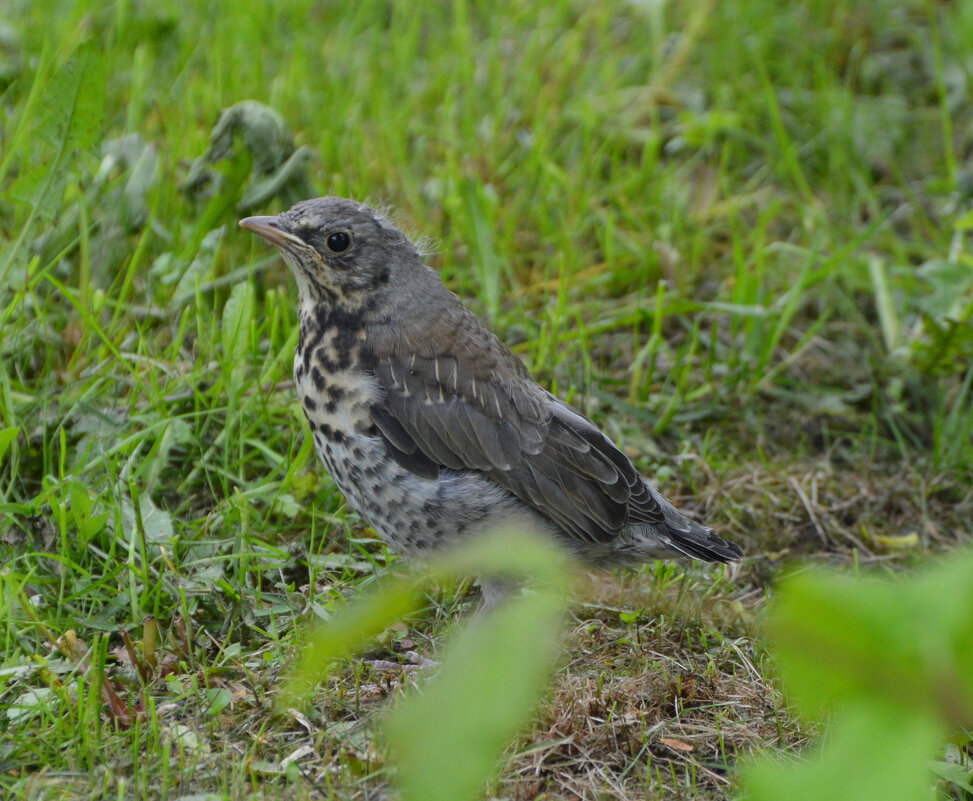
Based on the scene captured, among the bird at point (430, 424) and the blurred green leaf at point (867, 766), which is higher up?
the blurred green leaf at point (867, 766)

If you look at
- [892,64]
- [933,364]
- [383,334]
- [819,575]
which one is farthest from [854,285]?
[819,575]

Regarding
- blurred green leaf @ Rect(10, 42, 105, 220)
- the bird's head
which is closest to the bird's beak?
the bird's head

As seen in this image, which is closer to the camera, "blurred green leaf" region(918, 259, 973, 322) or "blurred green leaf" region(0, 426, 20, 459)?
"blurred green leaf" region(0, 426, 20, 459)

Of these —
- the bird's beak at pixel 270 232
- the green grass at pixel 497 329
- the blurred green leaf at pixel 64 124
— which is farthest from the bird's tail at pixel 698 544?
the blurred green leaf at pixel 64 124

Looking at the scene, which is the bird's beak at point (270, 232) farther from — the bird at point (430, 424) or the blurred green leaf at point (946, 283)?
the blurred green leaf at point (946, 283)

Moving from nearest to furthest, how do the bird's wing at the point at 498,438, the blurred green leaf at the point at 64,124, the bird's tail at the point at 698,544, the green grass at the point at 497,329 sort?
the green grass at the point at 497,329
the bird's wing at the point at 498,438
the bird's tail at the point at 698,544
the blurred green leaf at the point at 64,124

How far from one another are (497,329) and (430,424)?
1.50 metres

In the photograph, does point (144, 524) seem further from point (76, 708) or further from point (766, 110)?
point (766, 110)

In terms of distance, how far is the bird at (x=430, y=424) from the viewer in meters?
3.27

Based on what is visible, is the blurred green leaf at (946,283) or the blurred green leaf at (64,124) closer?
the blurred green leaf at (64,124)

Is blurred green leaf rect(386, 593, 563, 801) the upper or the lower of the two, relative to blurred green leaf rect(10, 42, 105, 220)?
lower

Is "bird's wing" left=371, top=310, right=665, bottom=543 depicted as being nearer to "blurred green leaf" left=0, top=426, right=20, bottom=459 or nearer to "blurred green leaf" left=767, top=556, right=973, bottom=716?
"blurred green leaf" left=0, top=426, right=20, bottom=459

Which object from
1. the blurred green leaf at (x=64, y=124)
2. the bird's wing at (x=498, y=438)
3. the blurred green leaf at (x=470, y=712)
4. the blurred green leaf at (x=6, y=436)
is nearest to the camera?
the blurred green leaf at (x=470, y=712)

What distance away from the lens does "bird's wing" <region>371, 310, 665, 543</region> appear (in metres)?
3.33
